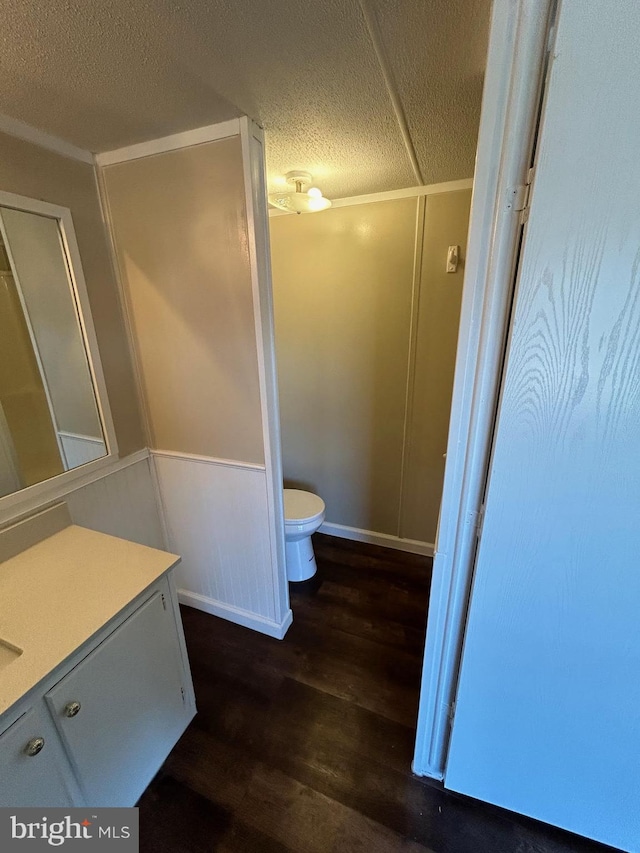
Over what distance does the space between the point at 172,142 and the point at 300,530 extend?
6.21 ft

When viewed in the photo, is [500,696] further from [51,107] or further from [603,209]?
[51,107]

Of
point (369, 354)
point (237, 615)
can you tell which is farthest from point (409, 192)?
point (237, 615)

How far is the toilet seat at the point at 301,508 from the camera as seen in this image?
6.71 ft

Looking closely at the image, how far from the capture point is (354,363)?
7.59 ft

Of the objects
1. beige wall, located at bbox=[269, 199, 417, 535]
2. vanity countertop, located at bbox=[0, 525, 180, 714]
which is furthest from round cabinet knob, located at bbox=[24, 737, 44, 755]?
beige wall, located at bbox=[269, 199, 417, 535]

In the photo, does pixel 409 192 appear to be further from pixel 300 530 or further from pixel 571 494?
pixel 300 530

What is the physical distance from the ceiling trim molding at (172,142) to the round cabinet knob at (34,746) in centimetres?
188

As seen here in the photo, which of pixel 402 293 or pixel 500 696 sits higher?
pixel 402 293

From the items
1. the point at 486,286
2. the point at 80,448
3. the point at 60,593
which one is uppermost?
the point at 486,286

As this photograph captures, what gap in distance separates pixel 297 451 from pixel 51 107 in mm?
2094

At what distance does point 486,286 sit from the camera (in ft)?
2.59

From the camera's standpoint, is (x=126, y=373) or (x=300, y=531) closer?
(x=126, y=373)

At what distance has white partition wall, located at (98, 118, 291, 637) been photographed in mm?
1345

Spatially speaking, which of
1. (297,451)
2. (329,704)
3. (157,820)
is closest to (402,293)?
(297,451)
